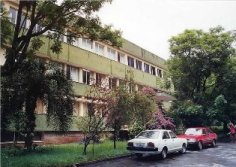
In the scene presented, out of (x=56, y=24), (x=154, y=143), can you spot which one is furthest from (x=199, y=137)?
(x=56, y=24)

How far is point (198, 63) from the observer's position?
34250mm

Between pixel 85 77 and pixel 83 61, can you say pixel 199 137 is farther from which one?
pixel 83 61

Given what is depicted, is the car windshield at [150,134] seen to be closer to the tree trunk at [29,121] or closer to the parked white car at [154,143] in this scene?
the parked white car at [154,143]

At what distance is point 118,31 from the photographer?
57.3 feet

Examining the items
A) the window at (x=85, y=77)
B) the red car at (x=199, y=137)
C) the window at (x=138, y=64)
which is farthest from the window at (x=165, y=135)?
the window at (x=138, y=64)

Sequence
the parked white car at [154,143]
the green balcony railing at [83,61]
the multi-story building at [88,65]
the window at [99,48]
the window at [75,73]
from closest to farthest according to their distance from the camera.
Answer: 1. the parked white car at [154,143]
2. the multi-story building at [88,65]
3. the green balcony railing at [83,61]
4. the window at [75,73]
5. the window at [99,48]

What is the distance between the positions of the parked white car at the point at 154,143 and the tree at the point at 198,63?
15409 mm

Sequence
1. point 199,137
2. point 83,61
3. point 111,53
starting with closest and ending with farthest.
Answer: point 199,137 → point 83,61 → point 111,53

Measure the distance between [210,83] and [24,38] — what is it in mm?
29057

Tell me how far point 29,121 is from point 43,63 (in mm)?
3620

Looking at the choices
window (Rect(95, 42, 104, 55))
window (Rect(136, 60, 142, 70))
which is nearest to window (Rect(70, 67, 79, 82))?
window (Rect(95, 42, 104, 55))

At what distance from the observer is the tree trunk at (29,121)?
1777cm

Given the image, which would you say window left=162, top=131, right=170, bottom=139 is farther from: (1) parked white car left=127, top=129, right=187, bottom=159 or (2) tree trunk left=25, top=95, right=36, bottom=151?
(2) tree trunk left=25, top=95, right=36, bottom=151

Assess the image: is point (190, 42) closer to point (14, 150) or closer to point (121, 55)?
point (121, 55)
